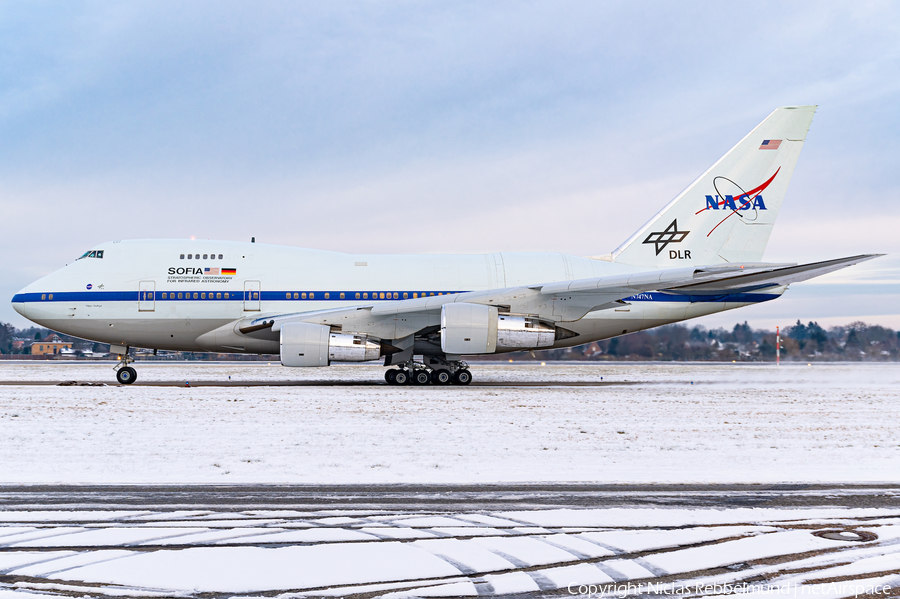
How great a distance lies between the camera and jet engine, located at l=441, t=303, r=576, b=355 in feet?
60.0

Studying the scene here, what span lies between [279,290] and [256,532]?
16.7 meters

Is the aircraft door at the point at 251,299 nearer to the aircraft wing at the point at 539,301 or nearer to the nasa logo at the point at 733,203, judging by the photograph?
the aircraft wing at the point at 539,301

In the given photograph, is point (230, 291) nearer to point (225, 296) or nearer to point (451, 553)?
point (225, 296)

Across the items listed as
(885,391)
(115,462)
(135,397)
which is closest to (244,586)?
(115,462)

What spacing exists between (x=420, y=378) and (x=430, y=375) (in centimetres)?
33

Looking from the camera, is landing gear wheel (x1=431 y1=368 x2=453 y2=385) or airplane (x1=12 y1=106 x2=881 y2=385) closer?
airplane (x1=12 y1=106 x2=881 y2=385)

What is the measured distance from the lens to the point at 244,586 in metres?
3.65

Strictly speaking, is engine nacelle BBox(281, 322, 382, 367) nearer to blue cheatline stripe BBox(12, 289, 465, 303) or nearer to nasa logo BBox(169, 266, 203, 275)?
blue cheatline stripe BBox(12, 289, 465, 303)

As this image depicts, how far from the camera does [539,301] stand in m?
19.2

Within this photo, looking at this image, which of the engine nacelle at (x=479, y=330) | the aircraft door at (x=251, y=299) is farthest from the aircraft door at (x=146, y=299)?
the engine nacelle at (x=479, y=330)

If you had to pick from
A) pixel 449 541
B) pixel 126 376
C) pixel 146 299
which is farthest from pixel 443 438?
pixel 126 376

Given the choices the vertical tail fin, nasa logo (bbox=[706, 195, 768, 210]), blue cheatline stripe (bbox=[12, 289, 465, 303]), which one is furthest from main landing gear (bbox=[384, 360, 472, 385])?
nasa logo (bbox=[706, 195, 768, 210])

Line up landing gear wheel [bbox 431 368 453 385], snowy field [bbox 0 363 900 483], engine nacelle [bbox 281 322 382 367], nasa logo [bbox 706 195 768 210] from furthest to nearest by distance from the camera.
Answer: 1. nasa logo [bbox 706 195 768 210]
2. landing gear wheel [bbox 431 368 453 385]
3. engine nacelle [bbox 281 322 382 367]
4. snowy field [bbox 0 363 900 483]

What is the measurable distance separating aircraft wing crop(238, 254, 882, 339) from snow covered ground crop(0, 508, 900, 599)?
502 inches
